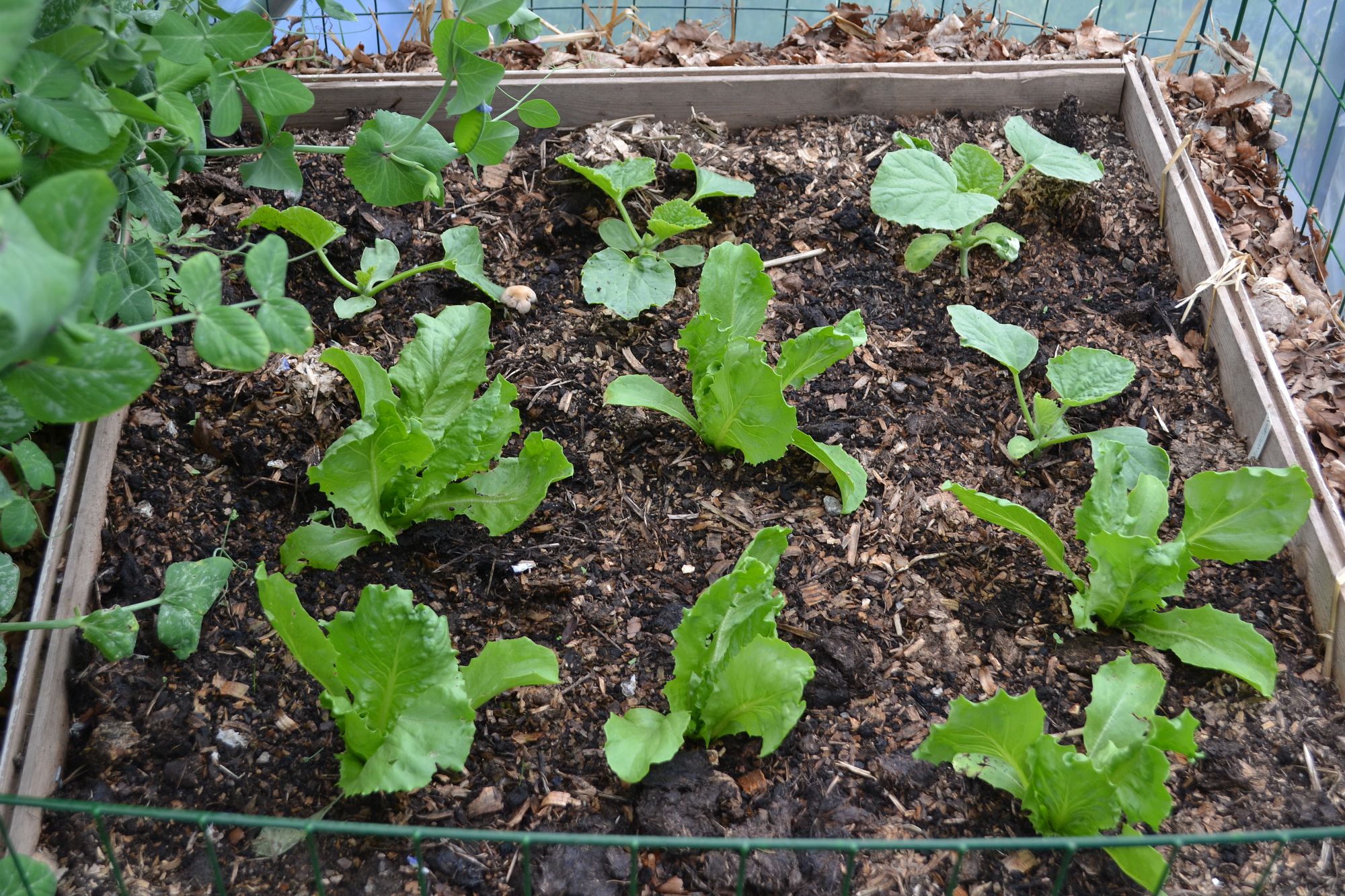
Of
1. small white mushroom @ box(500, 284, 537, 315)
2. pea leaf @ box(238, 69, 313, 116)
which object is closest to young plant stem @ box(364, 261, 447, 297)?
small white mushroom @ box(500, 284, 537, 315)

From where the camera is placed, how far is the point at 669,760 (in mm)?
1581

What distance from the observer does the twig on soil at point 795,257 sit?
239 cm

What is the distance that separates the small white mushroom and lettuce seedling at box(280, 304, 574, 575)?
0.99 ft

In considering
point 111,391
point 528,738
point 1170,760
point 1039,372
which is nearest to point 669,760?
point 528,738

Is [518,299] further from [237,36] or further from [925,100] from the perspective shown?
[925,100]

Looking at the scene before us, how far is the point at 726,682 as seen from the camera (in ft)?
5.03

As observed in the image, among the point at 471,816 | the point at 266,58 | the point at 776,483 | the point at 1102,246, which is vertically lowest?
the point at 471,816

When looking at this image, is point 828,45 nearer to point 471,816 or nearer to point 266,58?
point 266,58

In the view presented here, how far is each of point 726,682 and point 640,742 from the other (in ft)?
0.49

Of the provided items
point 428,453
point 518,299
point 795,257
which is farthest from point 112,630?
point 795,257

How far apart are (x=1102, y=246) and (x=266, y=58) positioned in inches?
84.6

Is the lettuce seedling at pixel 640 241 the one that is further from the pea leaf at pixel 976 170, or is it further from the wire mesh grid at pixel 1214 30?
the wire mesh grid at pixel 1214 30

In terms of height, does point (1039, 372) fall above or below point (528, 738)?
above

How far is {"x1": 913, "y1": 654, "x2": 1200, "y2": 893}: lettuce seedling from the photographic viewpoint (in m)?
1.42
